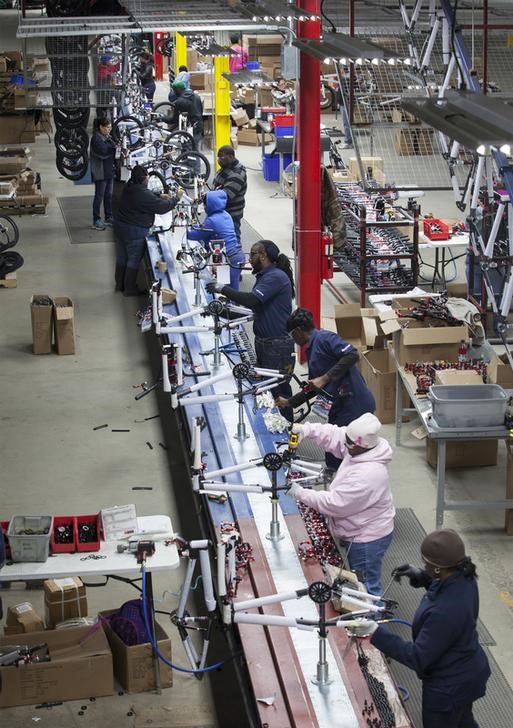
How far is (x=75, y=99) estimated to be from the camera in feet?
42.6

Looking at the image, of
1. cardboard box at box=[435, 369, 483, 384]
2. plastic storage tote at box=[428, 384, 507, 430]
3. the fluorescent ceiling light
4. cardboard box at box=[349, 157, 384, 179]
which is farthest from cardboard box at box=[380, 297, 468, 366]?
cardboard box at box=[349, 157, 384, 179]

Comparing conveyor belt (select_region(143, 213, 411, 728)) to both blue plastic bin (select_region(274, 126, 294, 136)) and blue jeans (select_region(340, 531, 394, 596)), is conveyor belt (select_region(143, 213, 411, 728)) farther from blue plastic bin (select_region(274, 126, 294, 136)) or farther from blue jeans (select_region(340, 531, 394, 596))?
blue plastic bin (select_region(274, 126, 294, 136))

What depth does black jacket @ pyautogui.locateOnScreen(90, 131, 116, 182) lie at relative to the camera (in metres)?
14.8

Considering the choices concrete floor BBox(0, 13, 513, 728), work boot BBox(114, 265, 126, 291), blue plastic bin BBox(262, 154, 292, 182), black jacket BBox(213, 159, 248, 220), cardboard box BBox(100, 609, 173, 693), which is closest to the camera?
cardboard box BBox(100, 609, 173, 693)

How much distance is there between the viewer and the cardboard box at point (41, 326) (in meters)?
11.2

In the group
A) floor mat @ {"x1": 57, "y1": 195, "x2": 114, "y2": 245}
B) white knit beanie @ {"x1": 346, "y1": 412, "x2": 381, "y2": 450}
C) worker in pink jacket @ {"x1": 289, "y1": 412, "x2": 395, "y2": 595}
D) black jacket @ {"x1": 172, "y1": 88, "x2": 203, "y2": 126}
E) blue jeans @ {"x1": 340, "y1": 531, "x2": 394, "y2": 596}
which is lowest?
floor mat @ {"x1": 57, "y1": 195, "x2": 114, "y2": 245}

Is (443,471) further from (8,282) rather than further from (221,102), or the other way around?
(221,102)

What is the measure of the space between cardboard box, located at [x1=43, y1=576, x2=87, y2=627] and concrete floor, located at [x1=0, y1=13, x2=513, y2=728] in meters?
0.45

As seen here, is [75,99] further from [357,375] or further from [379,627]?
[379,627]

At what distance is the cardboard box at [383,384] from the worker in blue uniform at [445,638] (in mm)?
4460

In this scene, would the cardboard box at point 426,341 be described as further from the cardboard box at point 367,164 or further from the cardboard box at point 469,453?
the cardboard box at point 367,164

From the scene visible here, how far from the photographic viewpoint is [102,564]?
19.2ft

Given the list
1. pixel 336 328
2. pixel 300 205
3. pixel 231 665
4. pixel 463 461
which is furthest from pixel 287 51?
pixel 231 665

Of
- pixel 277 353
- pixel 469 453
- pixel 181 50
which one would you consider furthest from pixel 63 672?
pixel 181 50
